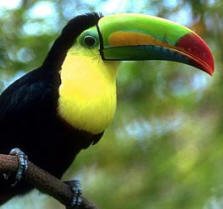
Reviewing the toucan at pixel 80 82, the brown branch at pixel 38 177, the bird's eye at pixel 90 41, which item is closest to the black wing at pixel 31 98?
the toucan at pixel 80 82

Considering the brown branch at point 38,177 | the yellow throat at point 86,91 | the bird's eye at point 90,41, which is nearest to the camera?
the brown branch at point 38,177

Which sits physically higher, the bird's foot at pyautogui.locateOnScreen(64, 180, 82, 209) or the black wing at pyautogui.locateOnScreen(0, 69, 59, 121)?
the black wing at pyautogui.locateOnScreen(0, 69, 59, 121)

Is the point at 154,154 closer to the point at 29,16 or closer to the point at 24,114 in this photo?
the point at 29,16

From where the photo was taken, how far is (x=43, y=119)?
409 centimetres

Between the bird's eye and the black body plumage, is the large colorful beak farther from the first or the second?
the black body plumage

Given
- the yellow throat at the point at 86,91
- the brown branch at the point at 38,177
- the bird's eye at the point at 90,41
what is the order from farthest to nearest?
the bird's eye at the point at 90,41
the yellow throat at the point at 86,91
the brown branch at the point at 38,177

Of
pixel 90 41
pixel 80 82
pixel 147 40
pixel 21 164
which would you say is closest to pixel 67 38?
pixel 90 41

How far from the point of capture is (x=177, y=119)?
22.1 ft

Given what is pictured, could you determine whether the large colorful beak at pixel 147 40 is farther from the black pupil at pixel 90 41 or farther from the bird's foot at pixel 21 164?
the bird's foot at pixel 21 164

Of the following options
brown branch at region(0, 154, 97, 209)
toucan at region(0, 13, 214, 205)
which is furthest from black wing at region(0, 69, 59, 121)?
brown branch at region(0, 154, 97, 209)

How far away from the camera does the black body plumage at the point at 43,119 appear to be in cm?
Result: 409

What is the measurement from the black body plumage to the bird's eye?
2.2 inches

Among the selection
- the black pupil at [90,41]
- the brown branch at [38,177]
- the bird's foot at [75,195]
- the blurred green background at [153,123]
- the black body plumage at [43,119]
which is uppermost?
the blurred green background at [153,123]

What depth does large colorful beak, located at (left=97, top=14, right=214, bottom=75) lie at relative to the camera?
4098 millimetres
